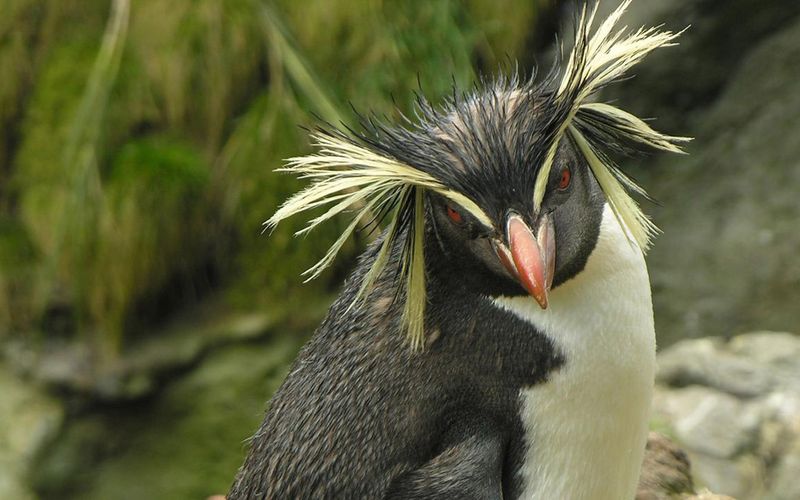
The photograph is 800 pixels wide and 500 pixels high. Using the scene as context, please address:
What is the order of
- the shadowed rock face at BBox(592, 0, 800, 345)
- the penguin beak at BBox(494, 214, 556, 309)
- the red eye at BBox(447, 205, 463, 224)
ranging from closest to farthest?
1. the penguin beak at BBox(494, 214, 556, 309)
2. the red eye at BBox(447, 205, 463, 224)
3. the shadowed rock face at BBox(592, 0, 800, 345)

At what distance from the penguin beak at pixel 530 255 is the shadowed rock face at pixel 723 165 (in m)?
2.23

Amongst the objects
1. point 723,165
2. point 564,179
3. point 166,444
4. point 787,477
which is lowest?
point 787,477

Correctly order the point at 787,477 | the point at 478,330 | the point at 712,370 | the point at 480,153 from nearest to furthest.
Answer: the point at 480,153, the point at 478,330, the point at 787,477, the point at 712,370

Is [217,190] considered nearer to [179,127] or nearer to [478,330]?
[179,127]

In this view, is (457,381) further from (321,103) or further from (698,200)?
(698,200)

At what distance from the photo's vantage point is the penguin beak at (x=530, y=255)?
5.22 feet

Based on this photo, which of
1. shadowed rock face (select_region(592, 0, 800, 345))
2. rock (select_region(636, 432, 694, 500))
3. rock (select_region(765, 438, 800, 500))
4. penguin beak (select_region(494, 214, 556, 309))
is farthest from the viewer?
shadowed rock face (select_region(592, 0, 800, 345))

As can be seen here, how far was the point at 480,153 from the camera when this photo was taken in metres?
1.71

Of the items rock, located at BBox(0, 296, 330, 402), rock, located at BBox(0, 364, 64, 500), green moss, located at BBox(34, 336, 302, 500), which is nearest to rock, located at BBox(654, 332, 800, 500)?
rock, located at BBox(0, 296, 330, 402)

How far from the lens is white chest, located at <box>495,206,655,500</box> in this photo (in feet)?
5.98

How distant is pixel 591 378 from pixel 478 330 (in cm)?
20

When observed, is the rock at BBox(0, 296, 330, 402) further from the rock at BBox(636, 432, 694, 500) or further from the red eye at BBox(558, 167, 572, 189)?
the red eye at BBox(558, 167, 572, 189)

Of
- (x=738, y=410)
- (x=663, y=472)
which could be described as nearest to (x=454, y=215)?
(x=663, y=472)

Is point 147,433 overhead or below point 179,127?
below
